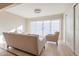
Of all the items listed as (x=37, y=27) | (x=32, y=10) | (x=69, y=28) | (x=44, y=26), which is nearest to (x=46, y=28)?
(x=44, y=26)

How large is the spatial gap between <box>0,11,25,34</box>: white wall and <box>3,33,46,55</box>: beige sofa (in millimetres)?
238

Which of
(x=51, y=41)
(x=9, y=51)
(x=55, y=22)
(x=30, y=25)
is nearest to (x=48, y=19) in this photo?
(x=55, y=22)

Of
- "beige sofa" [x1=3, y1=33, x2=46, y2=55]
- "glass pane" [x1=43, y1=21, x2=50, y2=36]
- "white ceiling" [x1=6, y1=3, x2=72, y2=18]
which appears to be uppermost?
"white ceiling" [x1=6, y1=3, x2=72, y2=18]

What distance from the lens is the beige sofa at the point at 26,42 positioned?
3053 mm

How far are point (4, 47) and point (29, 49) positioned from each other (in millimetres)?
848

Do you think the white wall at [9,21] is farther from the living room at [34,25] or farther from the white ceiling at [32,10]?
the white ceiling at [32,10]

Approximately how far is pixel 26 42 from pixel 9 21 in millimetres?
783

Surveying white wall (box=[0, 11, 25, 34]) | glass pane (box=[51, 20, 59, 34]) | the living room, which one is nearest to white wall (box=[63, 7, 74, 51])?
the living room

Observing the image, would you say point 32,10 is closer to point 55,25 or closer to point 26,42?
point 55,25

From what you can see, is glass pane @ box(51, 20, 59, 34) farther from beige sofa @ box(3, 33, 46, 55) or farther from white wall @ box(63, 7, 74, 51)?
beige sofa @ box(3, 33, 46, 55)

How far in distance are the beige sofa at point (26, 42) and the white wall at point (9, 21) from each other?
0.78 feet

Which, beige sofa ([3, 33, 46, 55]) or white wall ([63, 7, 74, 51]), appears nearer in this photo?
beige sofa ([3, 33, 46, 55])

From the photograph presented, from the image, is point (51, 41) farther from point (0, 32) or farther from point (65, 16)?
point (0, 32)

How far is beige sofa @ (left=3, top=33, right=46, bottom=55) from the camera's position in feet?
10.0
